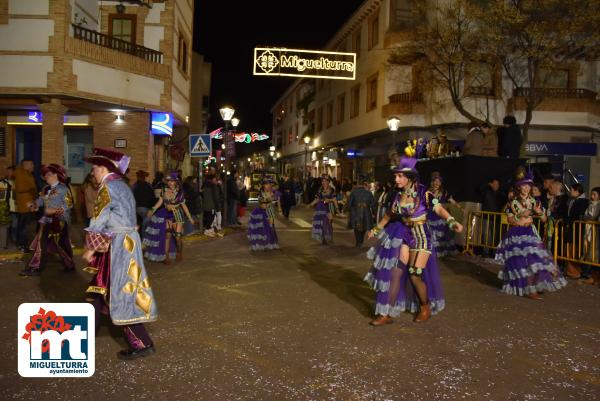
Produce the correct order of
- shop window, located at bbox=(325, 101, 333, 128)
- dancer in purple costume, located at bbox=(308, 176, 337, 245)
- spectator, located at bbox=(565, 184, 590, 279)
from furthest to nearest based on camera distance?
shop window, located at bbox=(325, 101, 333, 128), dancer in purple costume, located at bbox=(308, 176, 337, 245), spectator, located at bbox=(565, 184, 590, 279)

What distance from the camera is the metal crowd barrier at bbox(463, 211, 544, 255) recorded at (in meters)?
11.7

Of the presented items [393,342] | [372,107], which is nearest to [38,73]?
[393,342]

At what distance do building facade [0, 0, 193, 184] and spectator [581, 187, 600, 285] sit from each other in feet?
44.2

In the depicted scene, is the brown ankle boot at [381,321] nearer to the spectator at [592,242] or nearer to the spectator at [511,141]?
the spectator at [592,242]

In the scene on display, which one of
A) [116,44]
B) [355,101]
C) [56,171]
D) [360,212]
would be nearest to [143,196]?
[56,171]

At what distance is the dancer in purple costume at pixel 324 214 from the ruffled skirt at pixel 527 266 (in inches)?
239

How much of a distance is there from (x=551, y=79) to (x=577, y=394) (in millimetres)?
25364

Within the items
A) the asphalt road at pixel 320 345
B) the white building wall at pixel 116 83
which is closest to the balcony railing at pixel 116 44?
the white building wall at pixel 116 83

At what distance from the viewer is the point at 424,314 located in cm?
643

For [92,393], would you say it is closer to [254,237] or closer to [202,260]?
[202,260]

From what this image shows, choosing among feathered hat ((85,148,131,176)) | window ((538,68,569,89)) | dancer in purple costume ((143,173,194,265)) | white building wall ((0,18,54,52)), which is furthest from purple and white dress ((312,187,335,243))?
window ((538,68,569,89))

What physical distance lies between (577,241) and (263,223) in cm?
636

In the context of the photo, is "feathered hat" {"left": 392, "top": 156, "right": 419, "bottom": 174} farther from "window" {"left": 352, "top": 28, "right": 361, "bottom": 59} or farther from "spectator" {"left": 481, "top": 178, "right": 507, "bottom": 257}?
"window" {"left": 352, "top": 28, "right": 361, "bottom": 59}

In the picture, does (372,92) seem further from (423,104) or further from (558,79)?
(558,79)
